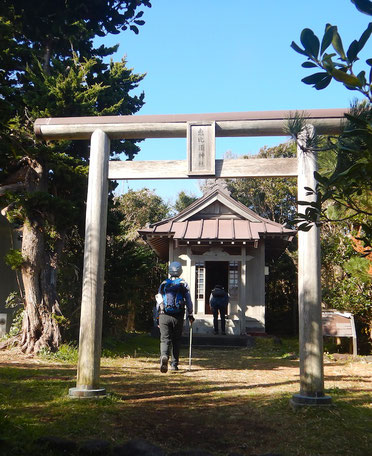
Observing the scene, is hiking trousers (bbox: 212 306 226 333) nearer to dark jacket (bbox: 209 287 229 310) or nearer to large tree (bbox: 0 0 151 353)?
dark jacket (bbox: 209 287 229 310)

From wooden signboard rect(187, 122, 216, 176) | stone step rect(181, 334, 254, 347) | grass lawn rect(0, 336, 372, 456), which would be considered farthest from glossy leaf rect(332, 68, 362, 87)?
stone step rect(181, 334, 254, 347)

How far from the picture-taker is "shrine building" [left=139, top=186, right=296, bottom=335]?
15.8 m

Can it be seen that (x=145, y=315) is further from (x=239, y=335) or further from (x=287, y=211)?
(x=287, y=211)

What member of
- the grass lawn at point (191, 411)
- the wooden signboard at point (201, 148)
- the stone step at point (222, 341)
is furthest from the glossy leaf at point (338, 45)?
the stone step at point (222, 341)

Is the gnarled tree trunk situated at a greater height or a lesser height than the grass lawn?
greater

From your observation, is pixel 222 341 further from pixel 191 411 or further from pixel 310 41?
pixel 310 41

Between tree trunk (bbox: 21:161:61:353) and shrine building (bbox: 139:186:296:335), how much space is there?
5.31 metres

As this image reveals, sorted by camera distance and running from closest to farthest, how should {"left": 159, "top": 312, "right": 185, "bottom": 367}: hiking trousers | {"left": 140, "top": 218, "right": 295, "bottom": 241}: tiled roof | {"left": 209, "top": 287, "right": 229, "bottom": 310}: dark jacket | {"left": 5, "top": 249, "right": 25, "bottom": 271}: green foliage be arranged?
{"left": 159, "top": 312, "right": 185, "bottom": 367}: hiking trousers < {"left": 5, "top": 249, "right": 25, "bottom": 271}: green foliage < {"left": 209, "top": 287, "right": 229, "bottom": 310}: dark jacket < {"left": 140, "top": 218, "right": 295, "bottom": 241}: tiled roof

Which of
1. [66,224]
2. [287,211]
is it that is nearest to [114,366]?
[66,224]

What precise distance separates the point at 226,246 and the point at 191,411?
1159 centimetres

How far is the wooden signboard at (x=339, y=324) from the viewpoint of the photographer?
41.1 ft

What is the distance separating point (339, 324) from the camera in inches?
499

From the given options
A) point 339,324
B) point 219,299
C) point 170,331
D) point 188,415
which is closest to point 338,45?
point 188,415

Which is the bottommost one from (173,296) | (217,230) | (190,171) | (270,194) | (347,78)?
(173,296)
